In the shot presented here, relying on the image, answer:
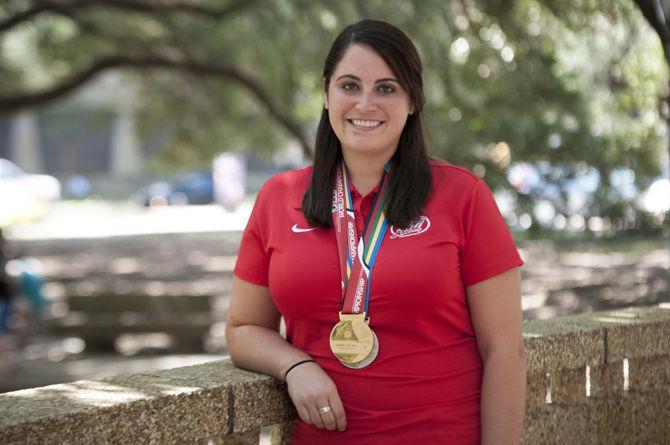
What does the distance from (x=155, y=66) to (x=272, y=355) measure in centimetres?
1130

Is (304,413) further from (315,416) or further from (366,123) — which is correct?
(366,123)

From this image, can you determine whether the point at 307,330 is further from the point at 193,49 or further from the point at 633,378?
the point at 193,49

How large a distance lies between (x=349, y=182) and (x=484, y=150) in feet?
20.9

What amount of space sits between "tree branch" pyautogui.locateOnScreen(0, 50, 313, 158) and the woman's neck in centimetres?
980

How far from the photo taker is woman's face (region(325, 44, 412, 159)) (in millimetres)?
2914

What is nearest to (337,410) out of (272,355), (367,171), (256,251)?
(272,355)

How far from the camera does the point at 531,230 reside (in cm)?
904

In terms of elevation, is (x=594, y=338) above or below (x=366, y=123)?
below

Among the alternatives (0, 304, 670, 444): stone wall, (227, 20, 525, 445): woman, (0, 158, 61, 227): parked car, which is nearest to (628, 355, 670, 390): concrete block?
(0, 304, 670, 444): stone wall

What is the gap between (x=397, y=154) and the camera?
3074mm

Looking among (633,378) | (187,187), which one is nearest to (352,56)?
(633,378)

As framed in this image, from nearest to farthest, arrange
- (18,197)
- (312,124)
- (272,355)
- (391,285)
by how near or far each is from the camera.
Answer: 1. (391,285)
2. (272,355)
3. (312,124)
4. (18,197)

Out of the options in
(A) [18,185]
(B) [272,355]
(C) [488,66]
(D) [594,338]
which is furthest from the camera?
(A) [18,185]

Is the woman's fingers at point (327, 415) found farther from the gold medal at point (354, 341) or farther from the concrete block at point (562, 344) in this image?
the concrete block at point (562, 344)
